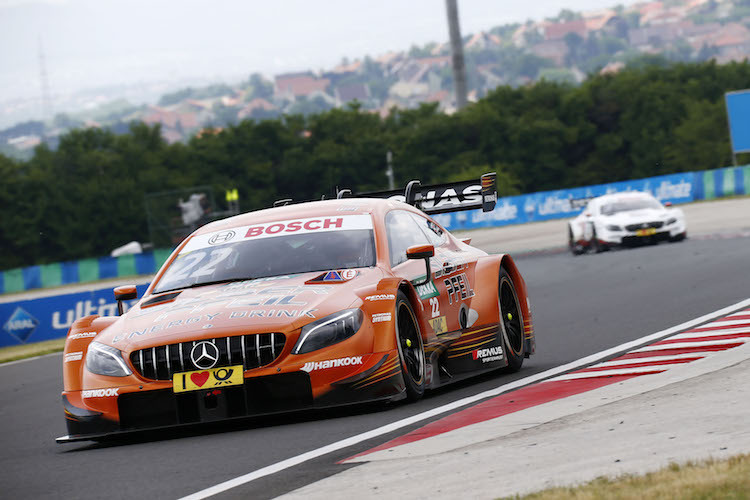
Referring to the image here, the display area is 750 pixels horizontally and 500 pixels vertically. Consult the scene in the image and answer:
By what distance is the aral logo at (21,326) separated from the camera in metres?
22.7

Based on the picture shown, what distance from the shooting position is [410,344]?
324 inches

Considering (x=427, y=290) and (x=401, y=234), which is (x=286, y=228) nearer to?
(x=401, y=234)

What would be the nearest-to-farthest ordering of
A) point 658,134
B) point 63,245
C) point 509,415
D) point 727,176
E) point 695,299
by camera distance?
1. point 509,415
2. point 695,299
3. point 727,176
4. point 63,245
5. point 658,134

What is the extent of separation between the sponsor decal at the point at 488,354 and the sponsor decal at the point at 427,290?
2.13 feet

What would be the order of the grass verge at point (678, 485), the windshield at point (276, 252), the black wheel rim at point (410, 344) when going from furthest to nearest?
the windshield at point (276, 252) → the black wheel rim at point (410, 344) → the grass verge at point (678, 485)

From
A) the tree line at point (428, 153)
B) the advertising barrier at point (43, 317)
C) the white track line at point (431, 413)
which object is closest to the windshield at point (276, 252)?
the white track line at point (431, 413)

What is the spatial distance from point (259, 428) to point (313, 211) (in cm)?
205

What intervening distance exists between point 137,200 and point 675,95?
40.5 meters

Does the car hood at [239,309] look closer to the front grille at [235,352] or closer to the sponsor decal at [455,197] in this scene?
the front grille at [235,352]

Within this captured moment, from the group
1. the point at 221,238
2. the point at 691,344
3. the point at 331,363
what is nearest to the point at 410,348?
the point at 331,363

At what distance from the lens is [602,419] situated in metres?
6.39

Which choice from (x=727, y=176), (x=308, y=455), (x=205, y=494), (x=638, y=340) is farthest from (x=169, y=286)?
(x=727, y=176)

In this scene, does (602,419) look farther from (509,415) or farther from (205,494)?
(205,494)

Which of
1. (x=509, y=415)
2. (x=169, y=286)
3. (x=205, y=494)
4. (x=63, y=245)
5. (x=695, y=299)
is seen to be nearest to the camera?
(x=205, y=494)
